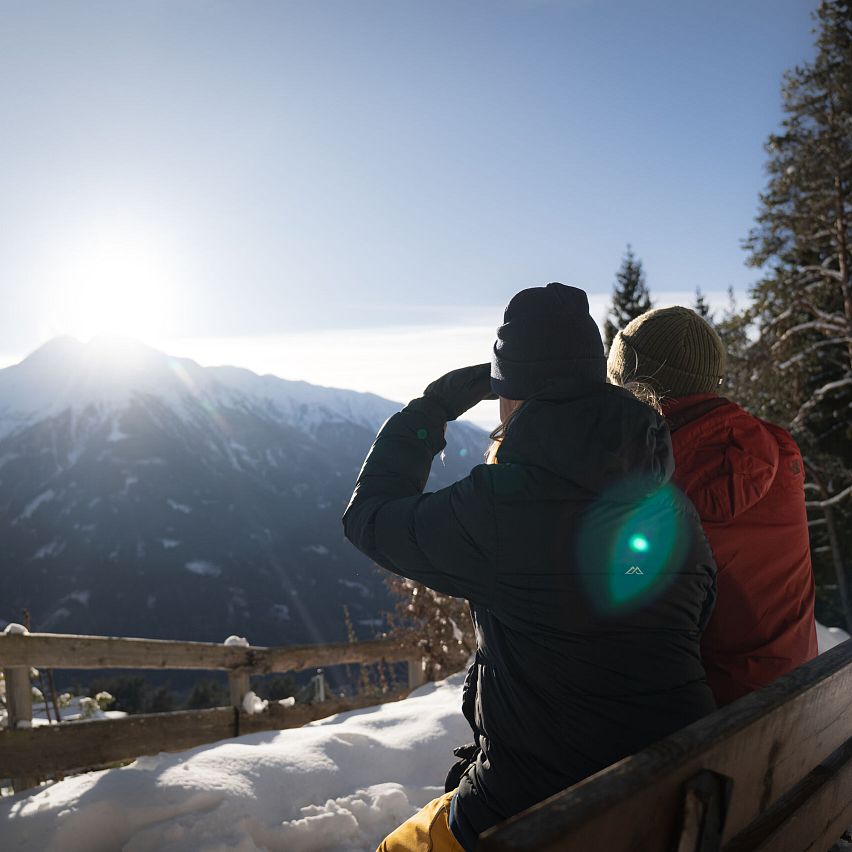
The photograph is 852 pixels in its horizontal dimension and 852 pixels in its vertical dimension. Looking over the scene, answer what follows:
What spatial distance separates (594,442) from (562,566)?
25 cm

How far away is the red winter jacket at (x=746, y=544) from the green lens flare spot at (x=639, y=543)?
573 mm

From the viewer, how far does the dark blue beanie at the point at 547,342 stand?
1.56 metres

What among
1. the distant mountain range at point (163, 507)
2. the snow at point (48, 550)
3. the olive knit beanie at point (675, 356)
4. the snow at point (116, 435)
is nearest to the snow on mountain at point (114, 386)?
the snow at point (116, 435)

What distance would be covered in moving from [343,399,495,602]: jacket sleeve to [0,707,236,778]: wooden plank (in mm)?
3785

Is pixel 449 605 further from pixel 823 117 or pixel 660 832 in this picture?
pixel 823 117

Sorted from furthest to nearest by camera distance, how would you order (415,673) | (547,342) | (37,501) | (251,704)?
1. (37,501)
2. (415,673)
3. (251,704)
4. (547,342)

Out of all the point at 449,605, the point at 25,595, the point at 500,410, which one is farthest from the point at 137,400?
the point at 500,410

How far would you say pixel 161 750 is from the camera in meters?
4.75

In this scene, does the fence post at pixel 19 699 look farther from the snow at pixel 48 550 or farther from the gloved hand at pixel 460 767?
the snow at pixel 48 550

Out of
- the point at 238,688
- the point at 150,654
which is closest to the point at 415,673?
the point at 238,688

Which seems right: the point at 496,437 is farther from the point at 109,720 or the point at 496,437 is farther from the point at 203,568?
the point at 203,568

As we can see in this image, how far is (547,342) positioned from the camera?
5.14 ft

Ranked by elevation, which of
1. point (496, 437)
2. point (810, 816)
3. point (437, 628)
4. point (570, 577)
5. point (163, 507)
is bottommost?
point (163, 507)

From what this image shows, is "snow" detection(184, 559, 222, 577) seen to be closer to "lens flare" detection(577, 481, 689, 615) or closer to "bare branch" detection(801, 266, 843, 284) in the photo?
"bare branch" detection(801, 266, 843, 284)
